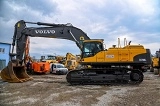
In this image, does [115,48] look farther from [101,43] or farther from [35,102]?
[35,102]

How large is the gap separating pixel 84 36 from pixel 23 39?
503cm

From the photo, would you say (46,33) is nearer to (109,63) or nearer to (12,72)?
(12,72)

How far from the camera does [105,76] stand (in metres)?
15.5

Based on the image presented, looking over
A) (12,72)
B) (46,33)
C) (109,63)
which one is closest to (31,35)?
(46,33)

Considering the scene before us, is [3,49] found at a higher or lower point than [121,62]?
higher

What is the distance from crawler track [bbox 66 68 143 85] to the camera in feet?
50.8

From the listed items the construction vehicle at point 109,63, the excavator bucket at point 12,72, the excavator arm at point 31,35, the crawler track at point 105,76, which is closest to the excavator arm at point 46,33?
the excavator arm at point 31,35

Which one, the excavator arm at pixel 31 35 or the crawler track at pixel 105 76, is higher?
the excavator arm at pixel 31 35

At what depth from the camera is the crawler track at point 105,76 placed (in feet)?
50.8

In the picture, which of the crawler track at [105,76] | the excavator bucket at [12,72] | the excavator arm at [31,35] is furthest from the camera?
the excavator arm at [31,35]

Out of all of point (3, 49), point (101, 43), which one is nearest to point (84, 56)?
point (101, 43)

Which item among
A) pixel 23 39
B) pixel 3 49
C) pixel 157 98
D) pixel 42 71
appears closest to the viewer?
pixel 157 98

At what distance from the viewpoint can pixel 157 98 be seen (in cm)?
1035

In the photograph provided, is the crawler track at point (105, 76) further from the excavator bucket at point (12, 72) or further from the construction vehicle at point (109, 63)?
the excavator bucket at point (12, 72)
